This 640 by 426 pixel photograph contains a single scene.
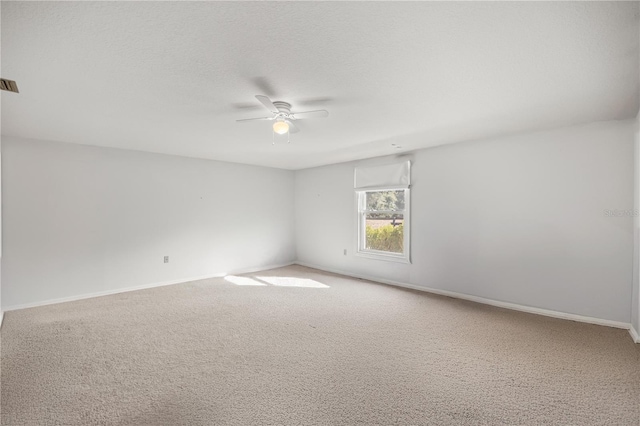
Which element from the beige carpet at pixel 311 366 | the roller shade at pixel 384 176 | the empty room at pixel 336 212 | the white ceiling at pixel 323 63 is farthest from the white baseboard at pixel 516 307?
the white ceiling at pixel 323 63

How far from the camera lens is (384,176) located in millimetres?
5141

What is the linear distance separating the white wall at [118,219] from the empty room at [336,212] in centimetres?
3

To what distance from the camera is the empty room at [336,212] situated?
1700mm

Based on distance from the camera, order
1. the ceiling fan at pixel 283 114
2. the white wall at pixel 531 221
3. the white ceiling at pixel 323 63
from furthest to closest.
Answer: the white wall at pixel 531 221, the ceiling fan at pixel 283 114, the white ceiling at pixel 323 63

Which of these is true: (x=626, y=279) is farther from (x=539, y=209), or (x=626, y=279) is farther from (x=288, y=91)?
(x=288, y=91)

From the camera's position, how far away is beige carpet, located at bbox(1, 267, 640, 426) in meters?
1.80

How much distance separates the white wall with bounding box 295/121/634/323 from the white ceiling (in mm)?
434

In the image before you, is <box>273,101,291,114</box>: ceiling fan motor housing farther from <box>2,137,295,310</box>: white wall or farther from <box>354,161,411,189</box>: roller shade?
<box>2,137,295,310</box>: white wall

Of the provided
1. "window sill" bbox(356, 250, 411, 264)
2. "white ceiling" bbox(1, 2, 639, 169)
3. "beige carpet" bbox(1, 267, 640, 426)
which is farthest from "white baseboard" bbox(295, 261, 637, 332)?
"white ceiling" bbox(1, 2, 639, 169)

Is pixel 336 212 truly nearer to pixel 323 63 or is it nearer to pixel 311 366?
pixel 311 366

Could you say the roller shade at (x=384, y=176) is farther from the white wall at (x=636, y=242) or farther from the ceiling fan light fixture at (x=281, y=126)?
the ceiling fan light fixture at (x=281, y=126)

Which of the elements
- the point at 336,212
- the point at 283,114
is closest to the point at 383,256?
the point at 336,212

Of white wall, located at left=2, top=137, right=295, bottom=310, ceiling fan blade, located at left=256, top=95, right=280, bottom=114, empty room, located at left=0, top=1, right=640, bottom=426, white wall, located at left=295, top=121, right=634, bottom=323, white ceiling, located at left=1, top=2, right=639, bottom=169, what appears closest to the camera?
white ceiling, located at left=1, top=2, right=639, bottom=169

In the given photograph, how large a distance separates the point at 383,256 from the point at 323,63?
3.91 meters
